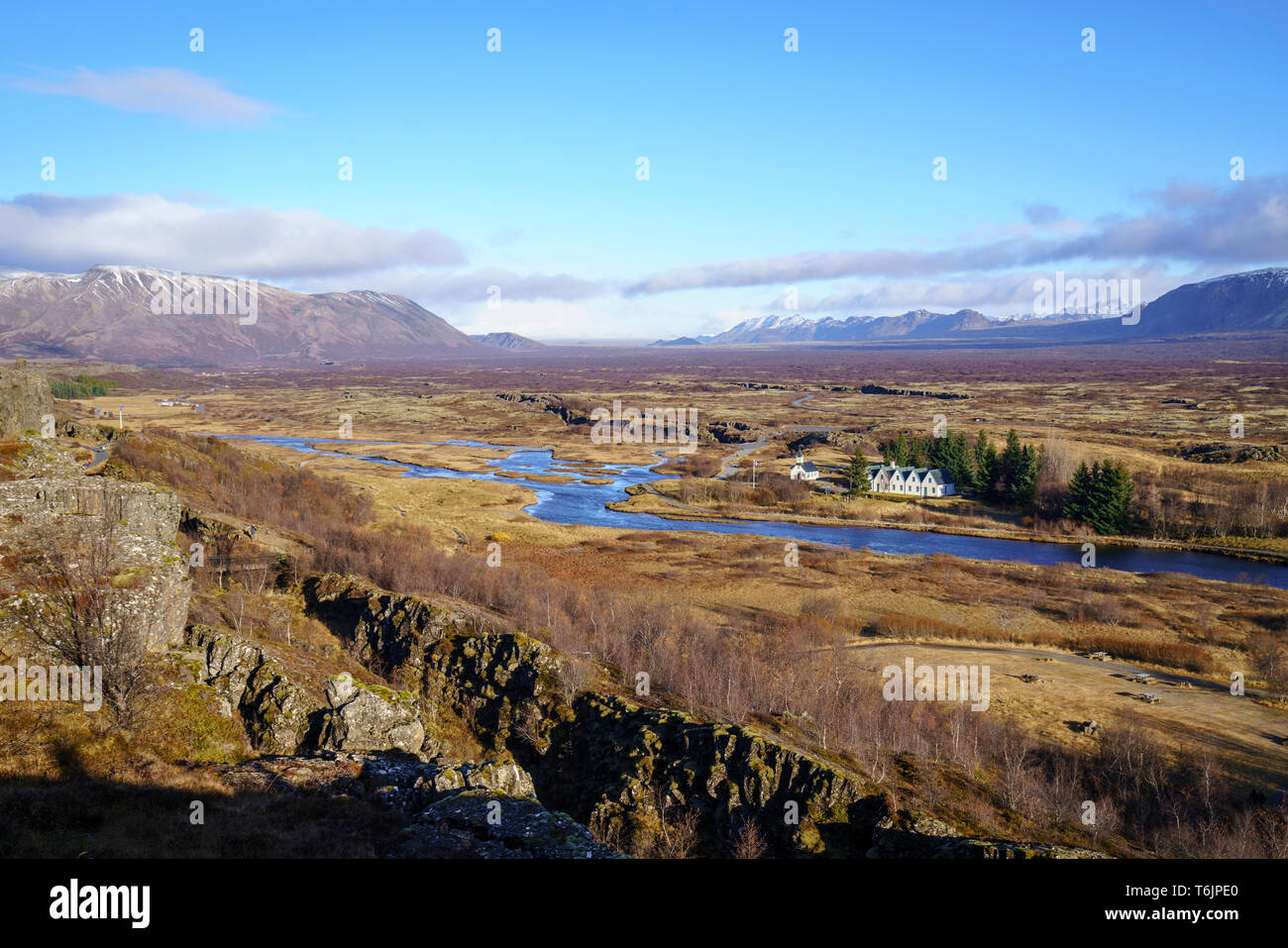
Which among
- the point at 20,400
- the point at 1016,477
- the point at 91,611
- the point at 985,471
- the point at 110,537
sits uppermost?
the point at 20,400

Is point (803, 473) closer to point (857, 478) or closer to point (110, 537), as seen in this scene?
point (857, 478)

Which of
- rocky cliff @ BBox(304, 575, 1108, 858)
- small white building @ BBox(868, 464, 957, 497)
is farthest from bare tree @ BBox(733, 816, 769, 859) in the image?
small white building @ BBox(868, 464, 957, 497)

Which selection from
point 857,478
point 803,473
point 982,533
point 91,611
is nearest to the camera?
point 91,611

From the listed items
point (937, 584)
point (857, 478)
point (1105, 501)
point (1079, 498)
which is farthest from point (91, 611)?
point (857, 478)

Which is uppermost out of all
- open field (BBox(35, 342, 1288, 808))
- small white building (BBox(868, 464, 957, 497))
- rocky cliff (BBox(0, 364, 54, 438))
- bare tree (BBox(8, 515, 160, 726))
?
rocky cliff (BBox(0, 364, 54, 438))

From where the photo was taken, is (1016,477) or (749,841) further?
(1016,477)

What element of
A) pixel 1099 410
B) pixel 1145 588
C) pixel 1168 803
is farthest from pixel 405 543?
pixel 1099 410

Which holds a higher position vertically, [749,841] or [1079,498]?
[1079,498]

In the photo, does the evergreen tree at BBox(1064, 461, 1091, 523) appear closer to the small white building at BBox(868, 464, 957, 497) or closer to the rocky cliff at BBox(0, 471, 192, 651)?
the small white building at BBox(868, 464, 957, 497)
